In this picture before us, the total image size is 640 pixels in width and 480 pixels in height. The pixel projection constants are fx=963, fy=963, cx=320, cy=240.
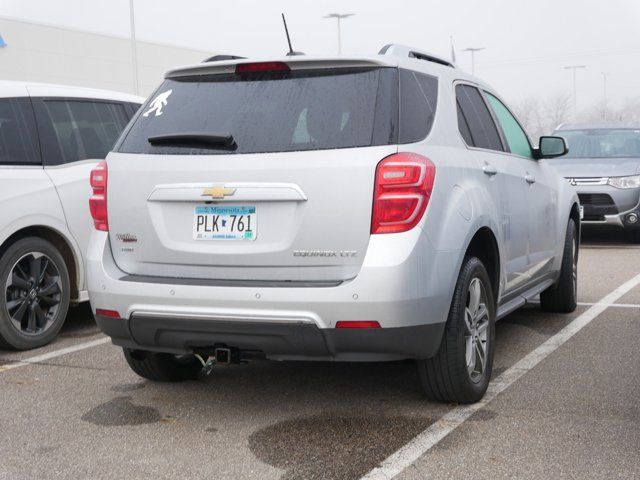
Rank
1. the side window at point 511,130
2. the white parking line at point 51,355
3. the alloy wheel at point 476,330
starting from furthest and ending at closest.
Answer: the side window at point 511,130 < the white parking line at point 51,355 < the alloy wheel at point 476,330

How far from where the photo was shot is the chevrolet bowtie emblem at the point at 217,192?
4309 millimetres

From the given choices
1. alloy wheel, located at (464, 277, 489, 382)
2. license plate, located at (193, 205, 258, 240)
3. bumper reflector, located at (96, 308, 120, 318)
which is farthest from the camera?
alloy wheel, located at (464, 277, 489, 382)

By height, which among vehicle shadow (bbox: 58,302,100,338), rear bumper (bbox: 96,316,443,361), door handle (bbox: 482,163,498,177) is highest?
door handle (bbox: 482,163,498,177)

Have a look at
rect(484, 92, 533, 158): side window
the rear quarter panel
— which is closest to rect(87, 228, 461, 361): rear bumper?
rect(484, 92, 533, 158): side window

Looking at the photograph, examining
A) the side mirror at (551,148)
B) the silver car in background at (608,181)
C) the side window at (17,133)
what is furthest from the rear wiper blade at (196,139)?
the silver car in background at (608,181)

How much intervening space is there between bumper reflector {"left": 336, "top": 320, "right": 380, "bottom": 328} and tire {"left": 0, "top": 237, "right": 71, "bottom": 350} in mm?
2989

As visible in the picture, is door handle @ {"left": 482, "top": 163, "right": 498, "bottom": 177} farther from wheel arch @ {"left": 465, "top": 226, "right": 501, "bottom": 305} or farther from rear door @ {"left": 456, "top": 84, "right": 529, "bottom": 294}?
wheel arch @ {"left": 465, "top": 226, "right": 501, "bottom": 305}

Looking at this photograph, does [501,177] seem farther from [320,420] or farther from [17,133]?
[17,133]

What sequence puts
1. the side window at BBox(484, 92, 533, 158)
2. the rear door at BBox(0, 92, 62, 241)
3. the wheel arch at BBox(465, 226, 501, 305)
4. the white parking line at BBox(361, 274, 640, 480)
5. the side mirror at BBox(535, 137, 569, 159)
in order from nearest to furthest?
the white parking line at BBox(361, 274, 640, 480)
the wheel arch at BBox(465, 226, 501, 305)
the side window at BBox(484, 92, 533, 158)
the rear door at BBox(0, 92, 62, 241)
the side mirror at BBox(535, 137, 569, 159)

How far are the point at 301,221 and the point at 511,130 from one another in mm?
2604

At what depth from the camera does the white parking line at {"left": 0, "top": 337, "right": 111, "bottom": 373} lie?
236 inches

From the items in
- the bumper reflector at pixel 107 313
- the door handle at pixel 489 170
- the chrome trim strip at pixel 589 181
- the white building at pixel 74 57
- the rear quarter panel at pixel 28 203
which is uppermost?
the white building at pixel 74 57

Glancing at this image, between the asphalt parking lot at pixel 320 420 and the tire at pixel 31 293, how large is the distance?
154mm

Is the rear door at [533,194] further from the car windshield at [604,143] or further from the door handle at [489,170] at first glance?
the car windshield at [604,143]
